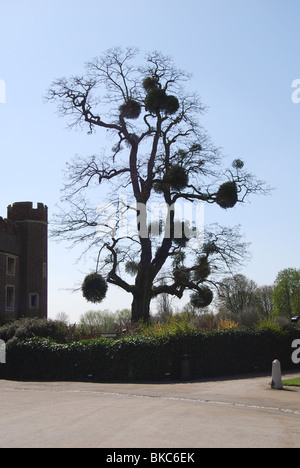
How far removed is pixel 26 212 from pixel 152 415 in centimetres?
3930

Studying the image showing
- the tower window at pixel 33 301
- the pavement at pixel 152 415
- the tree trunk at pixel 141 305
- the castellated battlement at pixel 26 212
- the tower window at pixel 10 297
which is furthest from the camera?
the castellated battlement at pixel 26 212

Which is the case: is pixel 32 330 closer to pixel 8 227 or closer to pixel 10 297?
pixel 10 297

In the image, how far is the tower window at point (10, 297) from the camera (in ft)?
150

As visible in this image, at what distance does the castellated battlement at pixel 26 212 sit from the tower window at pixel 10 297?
6372 mm

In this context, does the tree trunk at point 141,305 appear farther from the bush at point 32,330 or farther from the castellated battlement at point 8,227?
the castellated battlement at point 8,227

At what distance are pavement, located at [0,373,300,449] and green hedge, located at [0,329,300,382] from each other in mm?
1321

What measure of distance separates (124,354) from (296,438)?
1208 cm

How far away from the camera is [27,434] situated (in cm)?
930

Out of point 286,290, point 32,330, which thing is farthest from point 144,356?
point 286,290

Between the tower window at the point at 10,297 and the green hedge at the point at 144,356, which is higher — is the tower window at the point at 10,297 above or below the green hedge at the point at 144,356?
above

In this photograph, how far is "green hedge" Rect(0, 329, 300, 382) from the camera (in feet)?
66.1

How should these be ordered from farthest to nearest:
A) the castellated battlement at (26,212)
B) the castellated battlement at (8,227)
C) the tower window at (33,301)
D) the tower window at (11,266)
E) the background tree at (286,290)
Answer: the background tree at (286,290), the castellated battlement at (26,212), the tower window at (33,301), the tower window at (11,266), the castellated battlement at (8,227)

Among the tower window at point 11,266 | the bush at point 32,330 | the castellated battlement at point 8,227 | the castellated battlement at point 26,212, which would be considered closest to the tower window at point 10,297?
the tower window at point 11,266

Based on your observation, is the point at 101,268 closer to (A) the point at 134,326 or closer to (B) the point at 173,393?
(A) the point at 134,326
